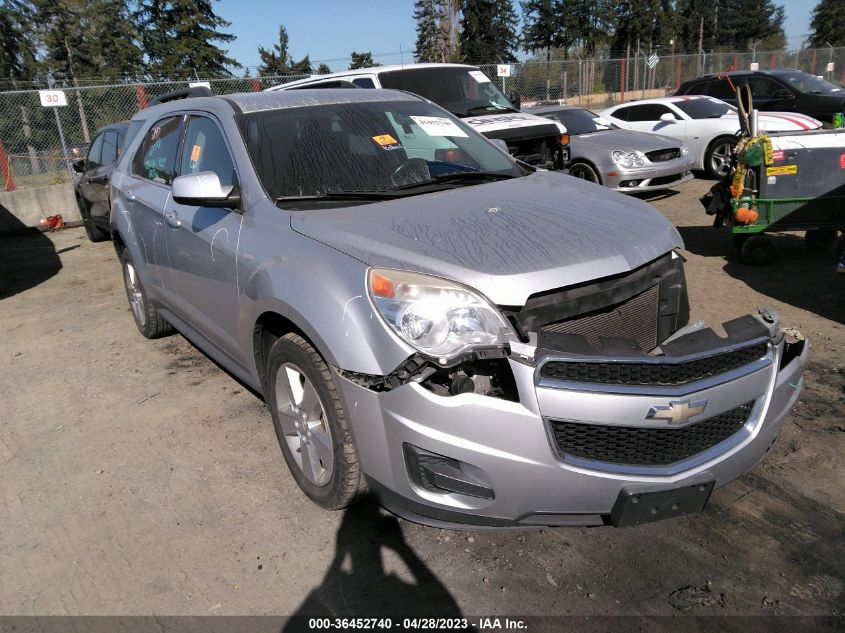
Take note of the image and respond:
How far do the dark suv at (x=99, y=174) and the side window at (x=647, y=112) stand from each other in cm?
872

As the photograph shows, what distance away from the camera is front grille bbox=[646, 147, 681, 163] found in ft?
30.8

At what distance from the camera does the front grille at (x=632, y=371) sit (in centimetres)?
218

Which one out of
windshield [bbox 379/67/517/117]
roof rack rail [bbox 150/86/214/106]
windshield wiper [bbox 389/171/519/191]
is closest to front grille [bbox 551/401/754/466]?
windshield wiper [bbox 389/171/519/191]

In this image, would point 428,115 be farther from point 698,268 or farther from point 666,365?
point 698,268

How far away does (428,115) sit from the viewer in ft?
13.3

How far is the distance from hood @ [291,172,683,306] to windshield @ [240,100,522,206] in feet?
0.81

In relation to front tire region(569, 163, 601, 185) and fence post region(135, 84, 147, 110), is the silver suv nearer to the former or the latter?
front tire region(569, 163, 601, 185)

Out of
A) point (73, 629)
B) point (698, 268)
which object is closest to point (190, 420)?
point (73, 629)

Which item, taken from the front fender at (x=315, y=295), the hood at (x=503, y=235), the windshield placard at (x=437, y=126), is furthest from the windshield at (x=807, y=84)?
the front fender at (x=315, y=295)

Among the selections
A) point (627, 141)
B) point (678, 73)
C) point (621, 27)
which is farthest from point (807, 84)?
point (621, 27)

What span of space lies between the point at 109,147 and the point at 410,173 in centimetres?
718

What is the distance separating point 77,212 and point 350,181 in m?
11.2

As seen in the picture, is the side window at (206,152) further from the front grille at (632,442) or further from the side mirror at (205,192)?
the front grille at (632,442)

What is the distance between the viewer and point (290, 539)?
2803 millimetres
